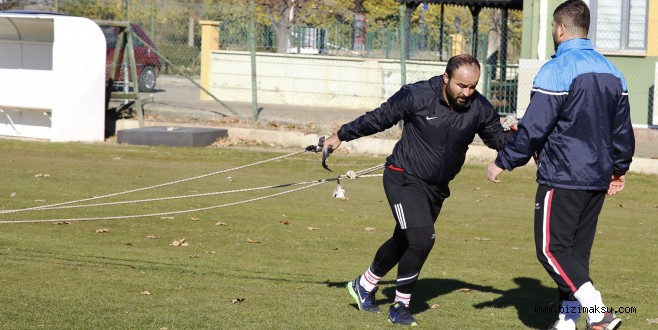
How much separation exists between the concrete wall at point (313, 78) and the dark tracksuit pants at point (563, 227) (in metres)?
16.9

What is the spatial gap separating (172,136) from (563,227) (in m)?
12.9

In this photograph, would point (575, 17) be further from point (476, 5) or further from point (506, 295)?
point (476, 5)

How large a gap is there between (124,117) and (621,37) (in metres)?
9.78

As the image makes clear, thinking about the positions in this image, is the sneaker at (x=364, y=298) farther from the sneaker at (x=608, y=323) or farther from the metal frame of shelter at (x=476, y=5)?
the metal frame of shelter at (x=476, y=5)

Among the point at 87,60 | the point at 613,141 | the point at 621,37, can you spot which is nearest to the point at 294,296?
the point at 613,141

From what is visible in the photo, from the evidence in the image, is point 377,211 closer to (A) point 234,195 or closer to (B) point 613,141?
(A) point 234,195

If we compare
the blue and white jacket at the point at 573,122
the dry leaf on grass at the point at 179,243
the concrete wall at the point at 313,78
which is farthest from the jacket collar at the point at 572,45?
the concrete wall at the point at 313,78

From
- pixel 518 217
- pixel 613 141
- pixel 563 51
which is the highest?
pixel 563 51

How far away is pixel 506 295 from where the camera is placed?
8.09 meters

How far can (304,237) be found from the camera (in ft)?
35.4

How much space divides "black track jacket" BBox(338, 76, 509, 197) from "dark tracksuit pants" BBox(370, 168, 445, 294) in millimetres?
72

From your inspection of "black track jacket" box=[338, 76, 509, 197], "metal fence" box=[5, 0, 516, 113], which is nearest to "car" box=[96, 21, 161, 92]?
"metal fence" box=[5, 0, 516, 113]

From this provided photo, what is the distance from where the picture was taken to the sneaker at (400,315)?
685cm

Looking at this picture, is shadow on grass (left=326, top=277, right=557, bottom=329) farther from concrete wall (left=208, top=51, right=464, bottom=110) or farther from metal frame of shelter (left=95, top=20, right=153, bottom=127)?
concrete wall (left=208, top=51, right=464, bottom=110)
